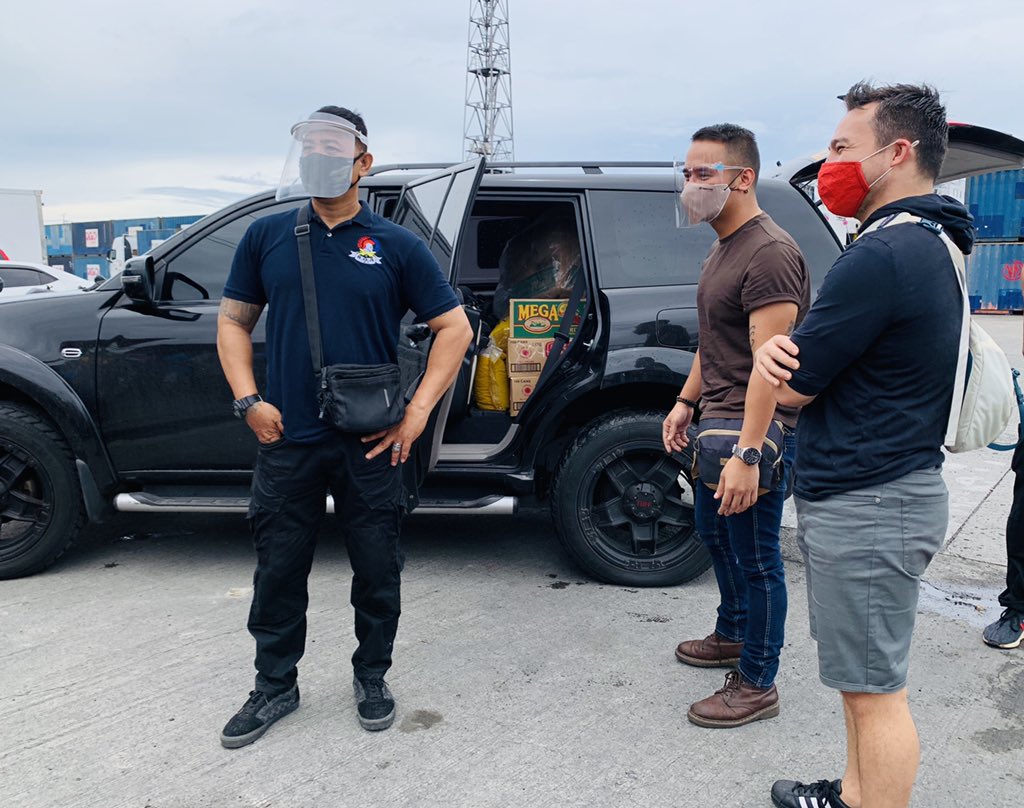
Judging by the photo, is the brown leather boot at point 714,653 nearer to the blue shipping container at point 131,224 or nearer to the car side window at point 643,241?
the car side window at point 643,241

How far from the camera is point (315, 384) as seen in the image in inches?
101

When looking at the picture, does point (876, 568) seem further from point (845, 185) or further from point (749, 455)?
point (845, 185)

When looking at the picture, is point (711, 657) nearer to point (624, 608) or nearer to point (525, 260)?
point (624, 608)

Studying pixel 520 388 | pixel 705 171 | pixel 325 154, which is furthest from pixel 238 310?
pixel 520 388

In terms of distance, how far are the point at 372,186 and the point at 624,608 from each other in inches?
94.5

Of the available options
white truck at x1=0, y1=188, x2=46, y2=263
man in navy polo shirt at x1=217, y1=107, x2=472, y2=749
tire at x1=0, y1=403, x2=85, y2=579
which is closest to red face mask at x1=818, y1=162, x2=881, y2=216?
man in navy polo shirt at x1=217, y1=107, x2=472, y2=749

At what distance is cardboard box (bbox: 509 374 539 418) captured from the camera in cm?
421

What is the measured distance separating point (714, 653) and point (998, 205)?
27044 millimetres

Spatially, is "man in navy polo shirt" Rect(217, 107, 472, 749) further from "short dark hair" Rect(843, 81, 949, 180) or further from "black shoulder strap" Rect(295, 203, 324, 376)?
"short dark hair" Rect(843, 81, 949, 180)

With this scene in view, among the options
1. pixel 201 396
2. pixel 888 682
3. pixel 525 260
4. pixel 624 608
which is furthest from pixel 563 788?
pixel 525 260

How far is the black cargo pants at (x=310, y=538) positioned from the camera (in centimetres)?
261

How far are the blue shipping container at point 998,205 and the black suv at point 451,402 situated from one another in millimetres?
24773

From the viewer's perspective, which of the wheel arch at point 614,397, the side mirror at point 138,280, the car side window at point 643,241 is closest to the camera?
the side mirror at point 138,280

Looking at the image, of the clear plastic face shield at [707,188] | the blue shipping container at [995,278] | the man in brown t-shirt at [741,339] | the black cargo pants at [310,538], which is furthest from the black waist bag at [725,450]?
the blue shipping container at [995,278]
